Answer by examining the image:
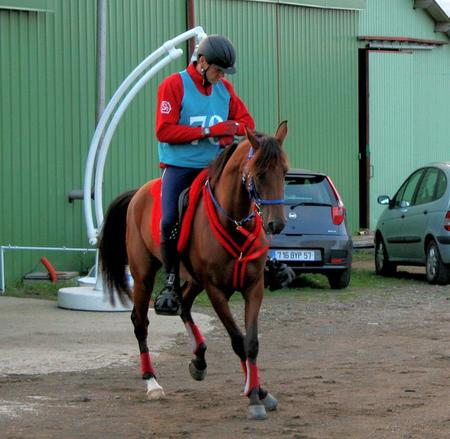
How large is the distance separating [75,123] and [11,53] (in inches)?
61.8

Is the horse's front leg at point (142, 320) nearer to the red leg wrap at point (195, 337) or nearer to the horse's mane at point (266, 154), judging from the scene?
the red leg wrap at point (195, 337)

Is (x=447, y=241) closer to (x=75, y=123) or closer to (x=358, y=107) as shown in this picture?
(x=75, y=123)

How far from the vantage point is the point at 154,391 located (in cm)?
887

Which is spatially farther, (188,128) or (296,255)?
(296,255)

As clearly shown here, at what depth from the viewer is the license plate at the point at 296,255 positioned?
16406 millimetres

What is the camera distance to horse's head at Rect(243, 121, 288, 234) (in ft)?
25.3

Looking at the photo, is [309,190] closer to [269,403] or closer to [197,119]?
[197,119]

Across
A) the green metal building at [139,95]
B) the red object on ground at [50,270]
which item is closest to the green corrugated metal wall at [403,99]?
the green metal building at [139,95]

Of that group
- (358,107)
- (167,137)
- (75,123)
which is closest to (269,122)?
(358,107)

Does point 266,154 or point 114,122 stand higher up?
point 114,122

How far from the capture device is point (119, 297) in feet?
35.0

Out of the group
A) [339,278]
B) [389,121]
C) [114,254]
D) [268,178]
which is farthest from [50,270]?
[389,121]

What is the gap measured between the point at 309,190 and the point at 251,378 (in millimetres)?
9197

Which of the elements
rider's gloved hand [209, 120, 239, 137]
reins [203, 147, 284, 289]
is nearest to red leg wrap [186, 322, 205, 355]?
reins [203, 147, 284, 289]
